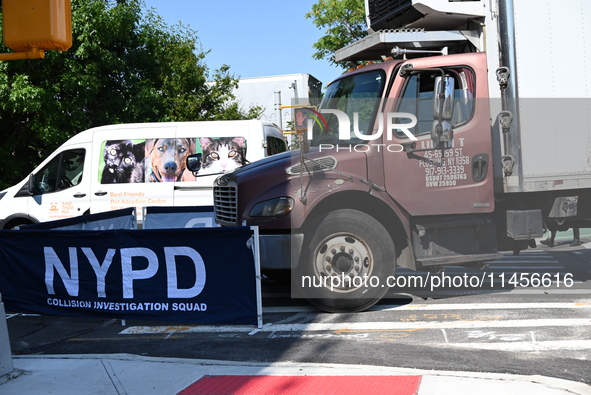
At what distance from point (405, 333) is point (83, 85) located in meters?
14.4

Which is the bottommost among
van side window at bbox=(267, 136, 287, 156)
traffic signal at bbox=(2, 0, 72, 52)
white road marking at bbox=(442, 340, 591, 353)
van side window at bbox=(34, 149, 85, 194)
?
white road marking at bbox=(442, 340, 591, 353)

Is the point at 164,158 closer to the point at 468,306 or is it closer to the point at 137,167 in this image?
the point at 137,167

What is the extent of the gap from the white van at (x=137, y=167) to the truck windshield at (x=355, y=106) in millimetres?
4592

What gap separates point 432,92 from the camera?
8.15 meters

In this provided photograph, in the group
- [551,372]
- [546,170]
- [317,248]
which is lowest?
[551,372]

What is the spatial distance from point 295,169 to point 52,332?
11.8 ft

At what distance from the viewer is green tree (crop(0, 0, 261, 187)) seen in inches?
717

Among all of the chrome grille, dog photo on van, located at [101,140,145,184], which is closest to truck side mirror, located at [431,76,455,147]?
the chrome grille

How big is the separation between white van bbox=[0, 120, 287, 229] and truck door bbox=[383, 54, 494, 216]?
17.2ft

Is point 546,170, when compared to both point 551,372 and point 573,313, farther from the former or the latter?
point 551,372

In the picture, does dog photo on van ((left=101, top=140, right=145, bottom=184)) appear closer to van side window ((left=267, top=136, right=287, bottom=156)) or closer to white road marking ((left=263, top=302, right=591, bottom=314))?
van side window ((left=267, top=136, right=287, bottom=156))

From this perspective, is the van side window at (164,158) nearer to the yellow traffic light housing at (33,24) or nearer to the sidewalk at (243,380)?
the sidewalk at (243,380)

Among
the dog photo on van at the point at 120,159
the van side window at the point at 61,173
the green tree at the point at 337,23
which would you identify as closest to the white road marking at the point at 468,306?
the dog photo on van at the point at 120,159

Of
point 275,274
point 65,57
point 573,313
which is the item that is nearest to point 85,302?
point 275,274
